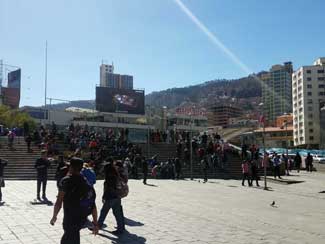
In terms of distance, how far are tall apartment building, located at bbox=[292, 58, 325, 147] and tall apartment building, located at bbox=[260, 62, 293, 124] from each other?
152 feet

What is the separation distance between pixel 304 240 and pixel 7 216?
22.6 feet

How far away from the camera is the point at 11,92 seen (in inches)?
3307

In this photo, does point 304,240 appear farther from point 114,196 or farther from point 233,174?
point 233,174

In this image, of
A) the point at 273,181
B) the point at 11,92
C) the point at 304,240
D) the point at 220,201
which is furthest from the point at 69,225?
the point at 11,92

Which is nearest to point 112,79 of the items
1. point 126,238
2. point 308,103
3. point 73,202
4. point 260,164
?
point 308,103

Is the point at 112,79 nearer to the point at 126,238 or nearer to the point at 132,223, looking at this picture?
the point at 132,223

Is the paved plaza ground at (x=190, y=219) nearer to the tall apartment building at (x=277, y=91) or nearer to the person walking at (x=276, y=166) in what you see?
the person walking at (x=276, y=166)

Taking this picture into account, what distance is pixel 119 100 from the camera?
71688 mm

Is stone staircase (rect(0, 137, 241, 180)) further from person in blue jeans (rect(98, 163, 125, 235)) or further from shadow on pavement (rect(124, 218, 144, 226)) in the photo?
person in blue jeans (rect(98, 163, 125, 235))

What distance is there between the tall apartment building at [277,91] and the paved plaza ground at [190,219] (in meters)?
161

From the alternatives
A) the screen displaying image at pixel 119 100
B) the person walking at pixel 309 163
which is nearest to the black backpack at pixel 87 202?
the person walking at pixel 309 163

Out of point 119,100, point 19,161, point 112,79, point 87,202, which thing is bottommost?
point 87,202

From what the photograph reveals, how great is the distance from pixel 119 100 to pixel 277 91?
12732cm

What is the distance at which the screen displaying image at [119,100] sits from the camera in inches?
2749
